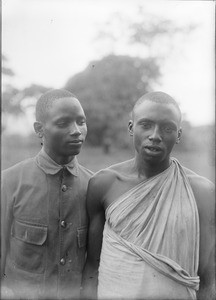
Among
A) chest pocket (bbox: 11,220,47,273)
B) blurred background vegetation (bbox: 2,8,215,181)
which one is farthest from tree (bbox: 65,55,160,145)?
chest pocket (bbox: 11,220,47,273)

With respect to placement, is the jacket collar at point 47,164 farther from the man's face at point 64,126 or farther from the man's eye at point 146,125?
the man's eye at point 146,125

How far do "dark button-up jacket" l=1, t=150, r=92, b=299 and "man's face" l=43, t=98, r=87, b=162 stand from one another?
0.48 feet

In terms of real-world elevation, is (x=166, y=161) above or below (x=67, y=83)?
below

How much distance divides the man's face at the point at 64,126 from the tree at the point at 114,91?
422mm

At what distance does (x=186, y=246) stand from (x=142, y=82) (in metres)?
1.37

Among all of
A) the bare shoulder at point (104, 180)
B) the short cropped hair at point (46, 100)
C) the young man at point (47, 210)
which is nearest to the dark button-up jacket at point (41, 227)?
the young man at point (47, 210)

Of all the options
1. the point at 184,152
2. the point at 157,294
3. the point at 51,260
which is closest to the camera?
Answer: the point at 157,294

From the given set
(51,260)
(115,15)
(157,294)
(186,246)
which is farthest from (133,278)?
(115,15)

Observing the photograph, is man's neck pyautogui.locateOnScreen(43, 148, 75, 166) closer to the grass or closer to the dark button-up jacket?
the dark button-up jacket

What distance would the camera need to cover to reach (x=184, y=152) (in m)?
3.40

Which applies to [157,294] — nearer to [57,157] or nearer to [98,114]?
[57,157]

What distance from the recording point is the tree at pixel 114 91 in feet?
10.5

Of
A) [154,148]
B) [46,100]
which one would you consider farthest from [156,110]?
[46,100]

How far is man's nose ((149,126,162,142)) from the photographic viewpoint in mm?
2631
